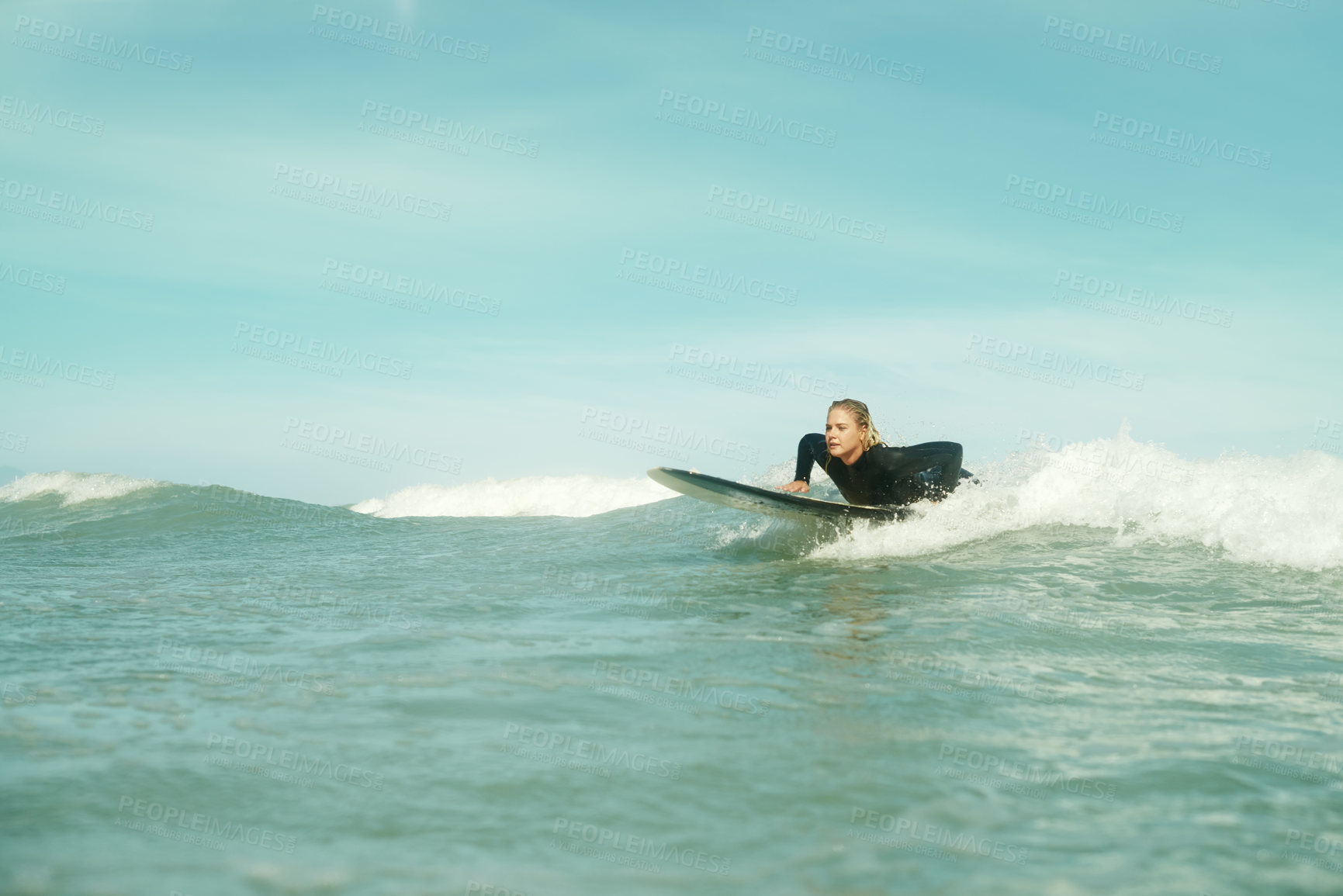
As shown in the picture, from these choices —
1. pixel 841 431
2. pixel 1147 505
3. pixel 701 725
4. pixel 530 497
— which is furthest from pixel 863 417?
pixel 530 497

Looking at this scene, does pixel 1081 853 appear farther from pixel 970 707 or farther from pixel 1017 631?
pixel 1017 631

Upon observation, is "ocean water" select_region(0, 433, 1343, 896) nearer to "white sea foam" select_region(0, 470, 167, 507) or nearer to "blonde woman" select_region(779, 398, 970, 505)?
"blonde woman" select_region(779, 398, 970, 505)

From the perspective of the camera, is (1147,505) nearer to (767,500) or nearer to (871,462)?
(871,462)

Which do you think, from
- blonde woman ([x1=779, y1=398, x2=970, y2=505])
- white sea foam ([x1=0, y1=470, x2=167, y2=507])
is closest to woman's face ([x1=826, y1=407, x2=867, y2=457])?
blonde woman ([x1=779, y1=398, x2=970, y2=505])

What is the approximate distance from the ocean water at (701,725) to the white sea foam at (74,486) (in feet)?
33.6

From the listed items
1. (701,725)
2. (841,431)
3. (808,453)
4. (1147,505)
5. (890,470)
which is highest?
(841,431)

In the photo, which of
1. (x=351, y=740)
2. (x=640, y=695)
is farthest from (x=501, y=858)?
(x=640, y=695)

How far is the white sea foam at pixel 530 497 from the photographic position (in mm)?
19781

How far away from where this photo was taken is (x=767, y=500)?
833 cm

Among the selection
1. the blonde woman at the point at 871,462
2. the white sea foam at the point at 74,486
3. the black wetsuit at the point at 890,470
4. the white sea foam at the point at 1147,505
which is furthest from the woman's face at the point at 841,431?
the white sea foam at the point at 74,486

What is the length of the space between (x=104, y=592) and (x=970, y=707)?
6.52m

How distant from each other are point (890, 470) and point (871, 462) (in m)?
0.19

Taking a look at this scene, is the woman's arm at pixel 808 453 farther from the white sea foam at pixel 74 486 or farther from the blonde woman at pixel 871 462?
the white sea foam at pixel 74 486

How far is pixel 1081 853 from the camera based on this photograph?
2.35m
